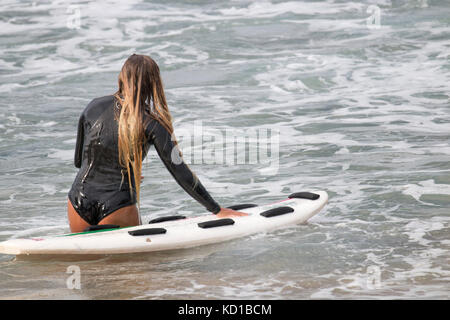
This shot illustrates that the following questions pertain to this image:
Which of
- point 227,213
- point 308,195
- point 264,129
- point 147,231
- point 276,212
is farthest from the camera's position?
point 264,129

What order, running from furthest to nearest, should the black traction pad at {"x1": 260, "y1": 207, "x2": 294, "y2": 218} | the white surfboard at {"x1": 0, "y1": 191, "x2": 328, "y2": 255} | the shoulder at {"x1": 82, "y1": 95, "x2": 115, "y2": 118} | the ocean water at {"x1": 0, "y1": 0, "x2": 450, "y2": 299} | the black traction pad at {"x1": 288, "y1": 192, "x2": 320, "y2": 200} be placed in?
the black traction pad at {"x1": 288, "y1": 192, "x2": 320, "y2": 200} < the black traction pad at {"x1": 260, "y1": 207, "x2": 294, "y2": 218} < the white surfboard at {"x1": 0, "y1": 191, "x2": 328, "y2": 255} < the ocean water at {"x1": 0, "y1": 0, "x2": 450, "y2": 299} < the shoulder at {"x1": 82, "y1": 95, "x2": 115, "y2": 118}

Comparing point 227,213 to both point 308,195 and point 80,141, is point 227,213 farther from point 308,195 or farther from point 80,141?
point 80,141

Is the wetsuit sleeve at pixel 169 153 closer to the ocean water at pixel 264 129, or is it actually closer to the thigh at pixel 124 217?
the thigh at pixel 124 217

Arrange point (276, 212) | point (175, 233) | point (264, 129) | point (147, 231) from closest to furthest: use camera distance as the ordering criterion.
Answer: point (147, 231), point (175, 233), point (276, 212), point (264, 129)

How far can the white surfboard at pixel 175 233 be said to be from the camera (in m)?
4.45

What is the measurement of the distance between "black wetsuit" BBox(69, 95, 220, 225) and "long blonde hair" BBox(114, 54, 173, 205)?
5 centimetres

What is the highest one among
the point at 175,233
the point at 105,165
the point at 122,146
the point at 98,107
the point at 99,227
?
the point at 98,107

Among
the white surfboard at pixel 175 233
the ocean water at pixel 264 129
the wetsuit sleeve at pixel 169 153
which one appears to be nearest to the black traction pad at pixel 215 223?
the white surfboard at pixel 175 233

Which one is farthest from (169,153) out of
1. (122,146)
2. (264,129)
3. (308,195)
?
(264,129)

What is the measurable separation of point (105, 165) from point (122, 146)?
198 mm

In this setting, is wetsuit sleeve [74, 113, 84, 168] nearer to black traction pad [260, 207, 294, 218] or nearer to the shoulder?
the shoulder

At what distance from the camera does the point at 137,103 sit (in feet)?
13.2

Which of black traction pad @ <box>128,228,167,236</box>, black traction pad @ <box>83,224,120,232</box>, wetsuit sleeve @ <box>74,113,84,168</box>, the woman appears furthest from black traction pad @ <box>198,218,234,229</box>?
wetsuit sleeve @ <box>74,113,84,168</box>

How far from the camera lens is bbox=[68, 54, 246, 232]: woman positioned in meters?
4.05
